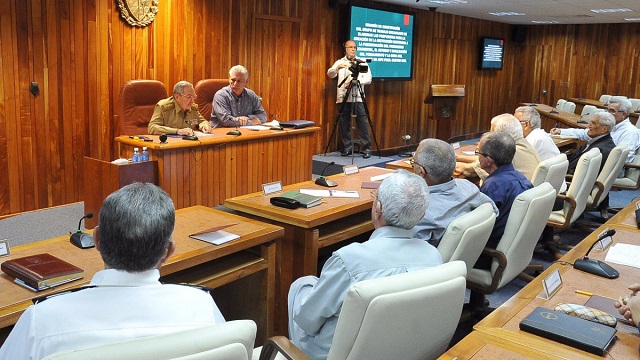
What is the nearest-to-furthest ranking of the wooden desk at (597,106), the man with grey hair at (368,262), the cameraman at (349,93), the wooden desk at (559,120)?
1. the man with grey hair at (368,262)
2. the wooden desk at (559,120)
3. the cameraman at (349,93)
4. the wooden desk at (597,106)

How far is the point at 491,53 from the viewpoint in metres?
12.6

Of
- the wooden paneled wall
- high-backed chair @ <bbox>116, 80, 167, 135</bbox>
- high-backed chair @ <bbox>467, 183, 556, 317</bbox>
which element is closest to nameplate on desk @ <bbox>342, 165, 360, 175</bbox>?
high-backed chair @ <bbox>467, 183, 556, 317</bbox>

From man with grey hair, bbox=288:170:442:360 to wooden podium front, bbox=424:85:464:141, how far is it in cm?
780

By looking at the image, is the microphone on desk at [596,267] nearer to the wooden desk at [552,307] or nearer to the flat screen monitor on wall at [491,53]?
the wooden desk at [552,307]

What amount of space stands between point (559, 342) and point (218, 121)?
483cm

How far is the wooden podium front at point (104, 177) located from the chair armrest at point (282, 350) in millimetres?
2868

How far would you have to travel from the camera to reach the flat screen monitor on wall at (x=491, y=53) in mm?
12234

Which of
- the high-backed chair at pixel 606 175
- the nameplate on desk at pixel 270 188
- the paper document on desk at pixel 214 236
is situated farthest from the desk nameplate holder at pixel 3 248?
the high-backed chair at pixel 606 175

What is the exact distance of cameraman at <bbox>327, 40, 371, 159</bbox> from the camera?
795 centimetres

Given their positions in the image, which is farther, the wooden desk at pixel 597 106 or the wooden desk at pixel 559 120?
the wooden desk at pixel 597 106

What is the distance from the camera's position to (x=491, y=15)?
1135cm

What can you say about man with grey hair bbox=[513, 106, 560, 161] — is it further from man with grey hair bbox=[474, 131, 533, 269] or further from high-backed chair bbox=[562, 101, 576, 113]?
high-backed chair bbox=[562, 101, 576, 113]

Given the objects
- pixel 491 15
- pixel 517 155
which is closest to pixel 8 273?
pixel 517 155

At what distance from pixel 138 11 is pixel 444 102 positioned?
18.0 feet
